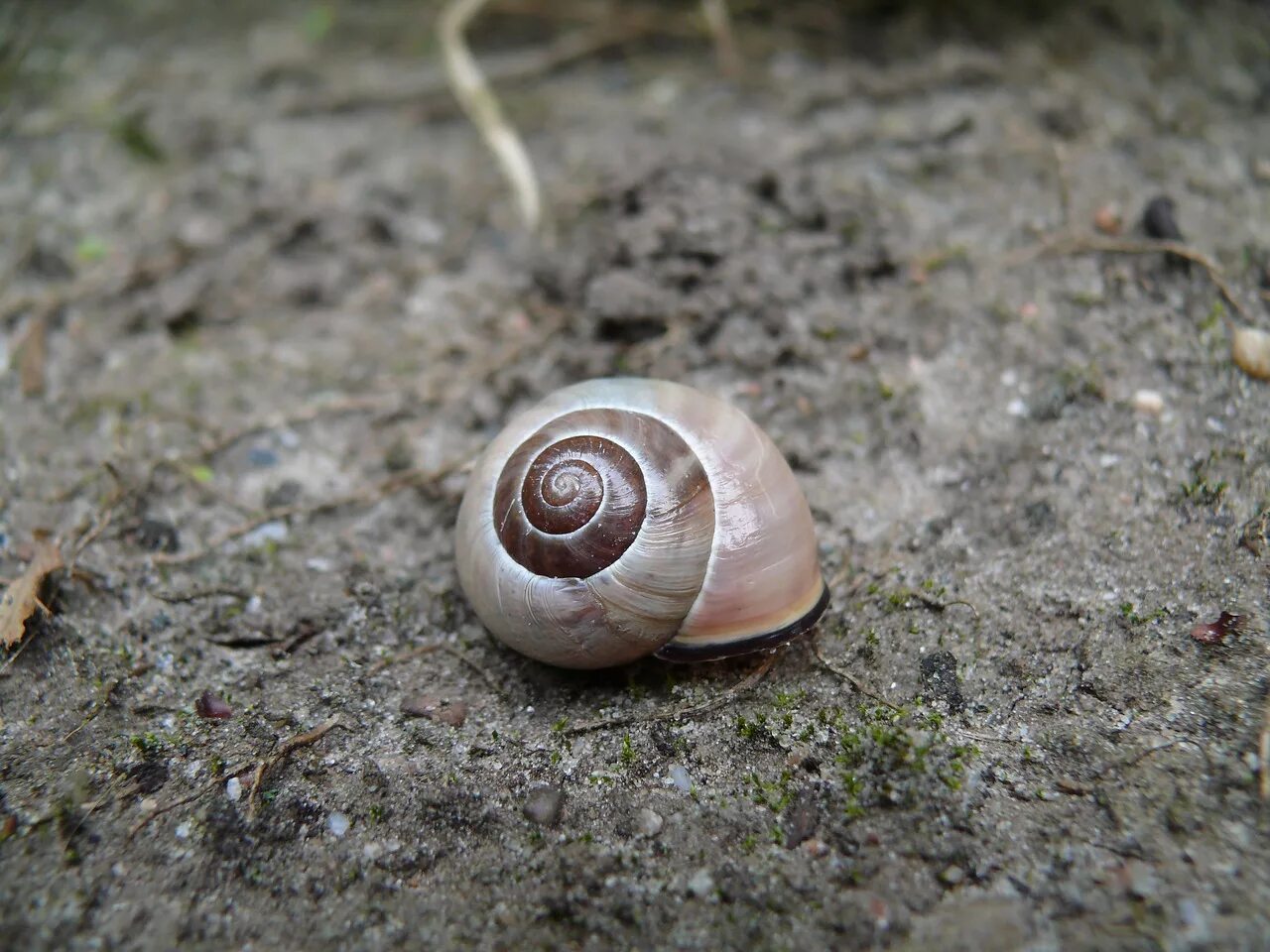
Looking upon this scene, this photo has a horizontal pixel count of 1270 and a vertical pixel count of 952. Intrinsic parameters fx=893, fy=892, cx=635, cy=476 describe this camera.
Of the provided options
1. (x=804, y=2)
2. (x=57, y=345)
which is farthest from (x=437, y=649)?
(x=804, y=2)

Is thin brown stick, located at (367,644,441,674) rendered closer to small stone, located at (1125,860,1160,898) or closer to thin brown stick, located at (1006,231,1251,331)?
small stone, located at (1125,860,1160,898)

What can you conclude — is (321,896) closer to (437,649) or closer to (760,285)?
(437,649)

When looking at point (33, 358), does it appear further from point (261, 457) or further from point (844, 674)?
point (844, 674)

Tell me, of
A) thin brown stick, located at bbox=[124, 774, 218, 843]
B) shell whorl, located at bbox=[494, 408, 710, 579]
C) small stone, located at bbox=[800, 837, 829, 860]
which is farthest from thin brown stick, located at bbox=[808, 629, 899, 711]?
thin brown stick, located at bbox=[124, 774, 218, 843]

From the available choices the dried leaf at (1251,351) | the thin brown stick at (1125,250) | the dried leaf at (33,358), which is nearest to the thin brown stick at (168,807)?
the dried leaf at (33,358)

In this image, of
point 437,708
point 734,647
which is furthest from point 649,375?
point 437,708

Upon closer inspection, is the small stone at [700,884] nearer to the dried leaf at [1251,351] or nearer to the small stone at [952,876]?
the small stone at [952,876]
